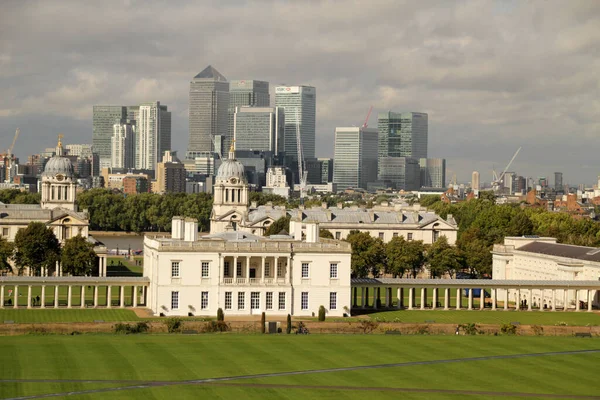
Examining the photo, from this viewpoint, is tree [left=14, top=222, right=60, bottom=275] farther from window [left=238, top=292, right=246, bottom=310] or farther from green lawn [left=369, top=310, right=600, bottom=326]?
green lawn [left=369, top=310, right=600, bottom=326]

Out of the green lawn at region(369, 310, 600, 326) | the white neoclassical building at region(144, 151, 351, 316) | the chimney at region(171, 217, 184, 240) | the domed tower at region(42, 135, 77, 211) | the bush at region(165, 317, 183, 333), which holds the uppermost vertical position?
the domed tower at region(42, 135, 77, 211)

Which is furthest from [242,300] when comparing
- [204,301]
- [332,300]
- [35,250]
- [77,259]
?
[35,250]

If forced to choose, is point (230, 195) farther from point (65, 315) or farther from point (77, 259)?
point (65, 315)

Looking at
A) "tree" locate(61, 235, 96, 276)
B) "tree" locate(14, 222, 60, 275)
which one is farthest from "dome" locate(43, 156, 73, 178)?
"tree" locate(61, 235, 96, 276)

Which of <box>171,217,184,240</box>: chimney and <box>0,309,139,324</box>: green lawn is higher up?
<box>171,217,184,240</box>: chimney

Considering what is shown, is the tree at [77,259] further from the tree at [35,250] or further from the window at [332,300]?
the window at [332,300]

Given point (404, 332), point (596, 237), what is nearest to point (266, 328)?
point (404, 332)

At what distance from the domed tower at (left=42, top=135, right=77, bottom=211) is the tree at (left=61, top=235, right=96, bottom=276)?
44.5 m

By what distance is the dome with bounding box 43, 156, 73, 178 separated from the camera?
551 feet

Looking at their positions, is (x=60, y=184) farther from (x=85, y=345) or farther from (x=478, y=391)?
(x=478, y=391)

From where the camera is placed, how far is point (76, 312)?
10006 cm

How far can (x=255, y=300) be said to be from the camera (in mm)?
102812

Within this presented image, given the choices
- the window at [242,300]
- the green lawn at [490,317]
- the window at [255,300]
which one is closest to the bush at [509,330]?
the green lawn at [490,317]

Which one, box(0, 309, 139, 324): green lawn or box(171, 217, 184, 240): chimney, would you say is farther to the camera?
box(171, 217, 184, 240): chimney
